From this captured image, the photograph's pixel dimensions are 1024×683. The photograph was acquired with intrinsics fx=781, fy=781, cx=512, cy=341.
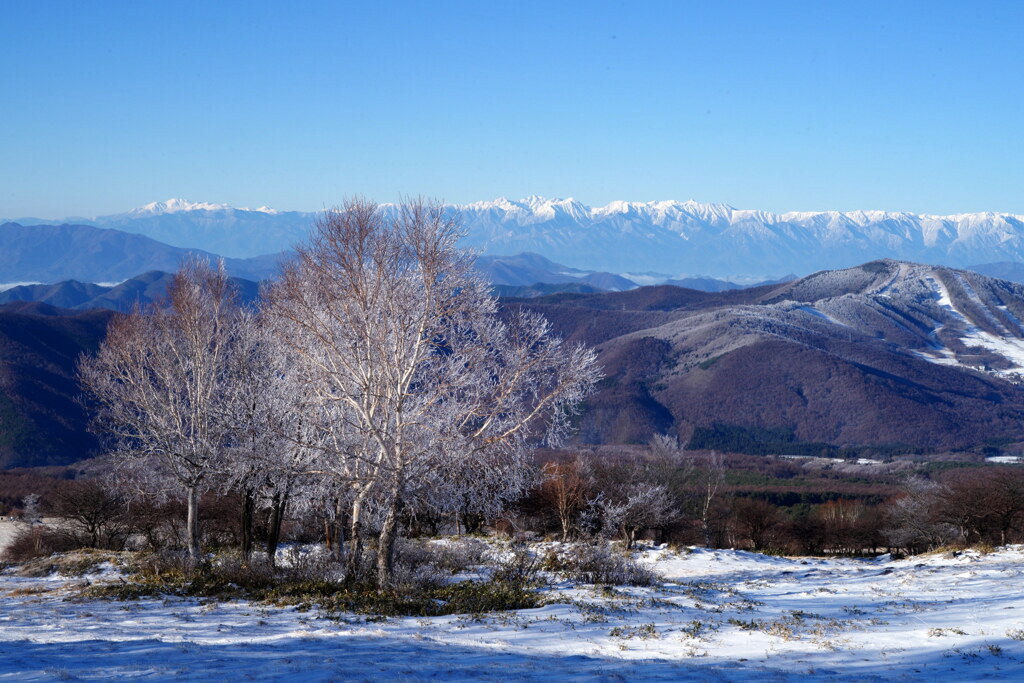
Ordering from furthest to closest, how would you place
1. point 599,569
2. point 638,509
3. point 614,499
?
point 614,499 < point 638,509 < point 599,569

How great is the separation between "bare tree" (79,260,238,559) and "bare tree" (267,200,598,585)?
5.80m

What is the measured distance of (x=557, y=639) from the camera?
11.2 metres

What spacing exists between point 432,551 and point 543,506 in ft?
53.5

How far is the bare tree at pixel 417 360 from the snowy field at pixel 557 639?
8.89ft

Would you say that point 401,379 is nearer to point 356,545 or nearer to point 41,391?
point 356,545

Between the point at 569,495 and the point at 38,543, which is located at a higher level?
the point at 569,495

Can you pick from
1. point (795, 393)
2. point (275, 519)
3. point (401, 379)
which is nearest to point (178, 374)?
point (275, 519)

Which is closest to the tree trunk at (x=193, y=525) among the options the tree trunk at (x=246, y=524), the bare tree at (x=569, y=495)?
the tree trunk at (x=246, y=524)

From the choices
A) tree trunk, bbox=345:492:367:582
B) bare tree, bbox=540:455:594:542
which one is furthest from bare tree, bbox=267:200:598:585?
bare tree, bbox=540:455:594:542

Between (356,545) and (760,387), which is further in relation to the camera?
(760,387)

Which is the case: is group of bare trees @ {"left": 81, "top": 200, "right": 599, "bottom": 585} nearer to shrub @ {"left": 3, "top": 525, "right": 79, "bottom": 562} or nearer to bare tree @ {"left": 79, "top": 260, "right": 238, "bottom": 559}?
bare tree @ {"left": 79, "top": 260, "right": 238, "bottom": 559}

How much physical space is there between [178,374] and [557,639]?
13249mm

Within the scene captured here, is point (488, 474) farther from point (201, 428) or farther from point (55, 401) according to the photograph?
point (55, 401)

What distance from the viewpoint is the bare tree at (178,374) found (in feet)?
63.1
